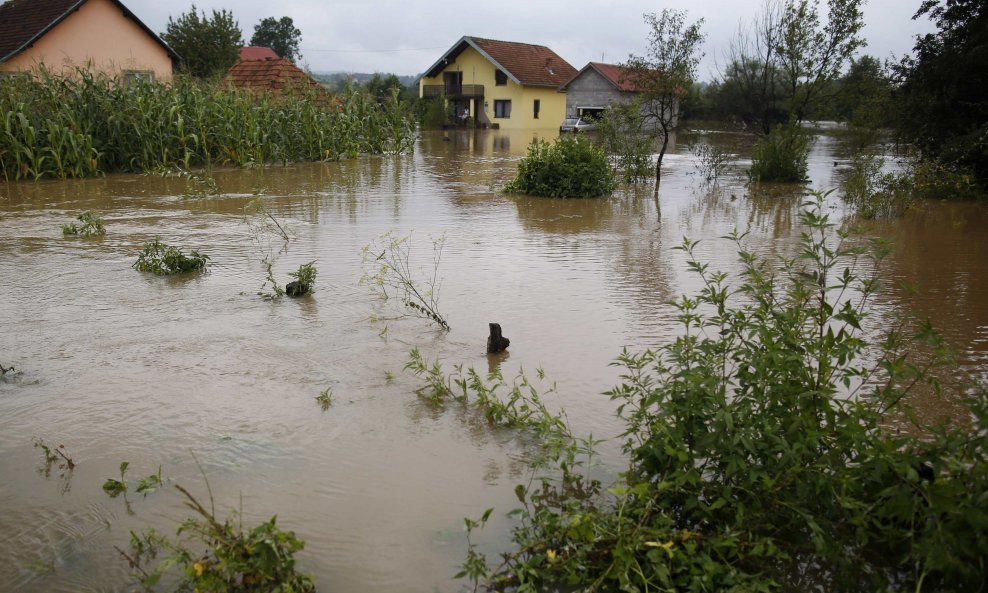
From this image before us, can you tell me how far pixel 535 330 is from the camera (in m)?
6.79

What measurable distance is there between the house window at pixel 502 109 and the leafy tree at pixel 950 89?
34412mm

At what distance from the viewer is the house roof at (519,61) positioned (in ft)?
160

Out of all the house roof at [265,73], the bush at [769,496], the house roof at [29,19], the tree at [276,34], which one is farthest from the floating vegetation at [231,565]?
the tree at [276,34]

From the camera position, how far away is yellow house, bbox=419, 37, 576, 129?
162ft

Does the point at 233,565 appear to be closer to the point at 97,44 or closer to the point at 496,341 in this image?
the point at 496,341

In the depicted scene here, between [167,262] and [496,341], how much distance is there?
4.46 m

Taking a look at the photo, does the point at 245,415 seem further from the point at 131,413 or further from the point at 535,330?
the point at 535,330

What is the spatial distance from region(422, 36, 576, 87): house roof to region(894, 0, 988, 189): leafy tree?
32.9m

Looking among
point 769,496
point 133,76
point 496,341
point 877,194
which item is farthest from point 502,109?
point 769,496

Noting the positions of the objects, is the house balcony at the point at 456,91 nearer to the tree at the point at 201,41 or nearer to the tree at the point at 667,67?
the tree at the point at 201,41

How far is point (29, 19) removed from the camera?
2764 cm

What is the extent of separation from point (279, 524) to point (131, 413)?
177 cm

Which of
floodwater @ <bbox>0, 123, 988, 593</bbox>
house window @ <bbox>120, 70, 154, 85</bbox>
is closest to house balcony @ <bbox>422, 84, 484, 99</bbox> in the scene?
house window @ <bbox>120, 70, 154, 85</bbox>

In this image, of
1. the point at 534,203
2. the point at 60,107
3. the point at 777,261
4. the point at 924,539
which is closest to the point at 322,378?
the point at 924,539
